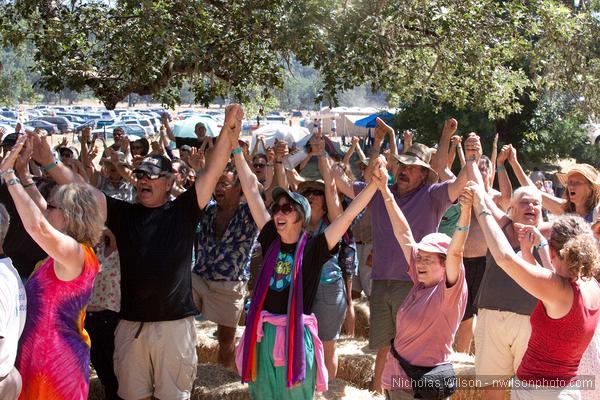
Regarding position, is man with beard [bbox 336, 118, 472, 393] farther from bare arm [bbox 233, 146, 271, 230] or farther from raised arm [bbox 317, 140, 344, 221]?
bare arm [bbox 233, 146, 271, 230]

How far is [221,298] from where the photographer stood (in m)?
7.36

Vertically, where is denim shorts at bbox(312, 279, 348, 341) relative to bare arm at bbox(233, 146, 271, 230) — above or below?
below

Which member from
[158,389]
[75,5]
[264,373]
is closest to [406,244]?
[264,373]

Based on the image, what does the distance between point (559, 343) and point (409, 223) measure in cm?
233

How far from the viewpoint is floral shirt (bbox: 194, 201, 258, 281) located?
7262mm

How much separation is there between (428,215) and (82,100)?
134m

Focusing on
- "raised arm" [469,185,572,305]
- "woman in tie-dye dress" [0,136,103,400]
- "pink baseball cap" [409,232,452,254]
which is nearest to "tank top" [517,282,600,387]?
"raised arm" [469,185,572,305]

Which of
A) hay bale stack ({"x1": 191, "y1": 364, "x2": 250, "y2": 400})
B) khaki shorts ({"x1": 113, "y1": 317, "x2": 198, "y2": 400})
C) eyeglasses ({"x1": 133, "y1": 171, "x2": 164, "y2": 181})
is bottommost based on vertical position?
hay bale stack ({"x1": 191, "y1": 364, "x2": 250, "y2": 400})

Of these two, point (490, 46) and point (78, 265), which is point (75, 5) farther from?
point (78, 265)

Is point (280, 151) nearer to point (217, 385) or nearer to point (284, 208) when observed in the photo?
point (284, 208)

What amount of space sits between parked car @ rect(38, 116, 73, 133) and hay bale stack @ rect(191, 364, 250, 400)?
52055mm

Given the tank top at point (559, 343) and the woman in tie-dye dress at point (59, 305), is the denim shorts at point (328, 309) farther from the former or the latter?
the woman in tie-dye dress at point (59, 305)

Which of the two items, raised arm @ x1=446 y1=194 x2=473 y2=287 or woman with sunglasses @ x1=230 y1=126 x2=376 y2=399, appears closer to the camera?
raised arm @ x1=446 y1=194 x2=473 y2=287

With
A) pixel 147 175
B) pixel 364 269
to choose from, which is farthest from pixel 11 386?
pixel 364 269
